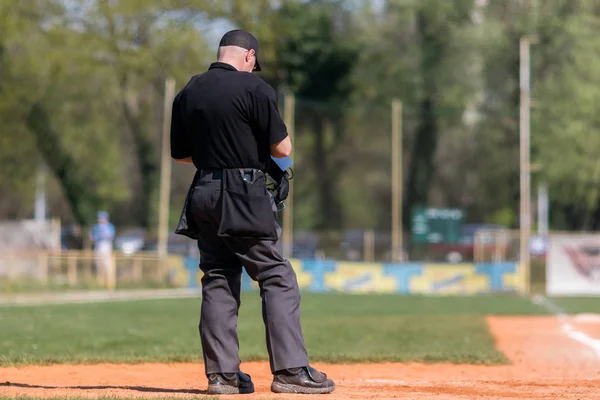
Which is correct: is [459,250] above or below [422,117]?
below

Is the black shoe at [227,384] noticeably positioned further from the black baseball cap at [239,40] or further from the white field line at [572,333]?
the white field line at [572,333]

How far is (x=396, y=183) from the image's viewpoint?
3484 centimetres

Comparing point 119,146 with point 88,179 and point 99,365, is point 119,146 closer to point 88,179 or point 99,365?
point 88,179

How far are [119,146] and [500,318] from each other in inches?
1497

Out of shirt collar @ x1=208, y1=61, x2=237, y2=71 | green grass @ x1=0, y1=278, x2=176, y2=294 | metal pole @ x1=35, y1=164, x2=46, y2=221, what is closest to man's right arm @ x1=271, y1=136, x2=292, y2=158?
shirt collar @ x1=208, y1=61, x2=237, y2=71

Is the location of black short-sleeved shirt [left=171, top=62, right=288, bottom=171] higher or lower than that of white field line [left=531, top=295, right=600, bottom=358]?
higher

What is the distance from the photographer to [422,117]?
122ft

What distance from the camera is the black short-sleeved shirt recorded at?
6680 millimetres

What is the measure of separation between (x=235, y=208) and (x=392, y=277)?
80.9 ft

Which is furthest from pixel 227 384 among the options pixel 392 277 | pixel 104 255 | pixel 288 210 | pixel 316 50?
pixel 316 50

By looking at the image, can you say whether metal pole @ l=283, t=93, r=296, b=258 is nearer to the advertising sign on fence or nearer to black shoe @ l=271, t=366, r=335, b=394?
the advertising sign on fence

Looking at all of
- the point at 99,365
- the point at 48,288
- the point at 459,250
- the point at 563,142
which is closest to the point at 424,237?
the point at 459,250

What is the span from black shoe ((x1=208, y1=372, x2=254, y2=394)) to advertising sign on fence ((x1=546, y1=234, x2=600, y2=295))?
2491 centimetres

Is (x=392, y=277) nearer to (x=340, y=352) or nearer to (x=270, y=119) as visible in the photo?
(x=340, y=352)
